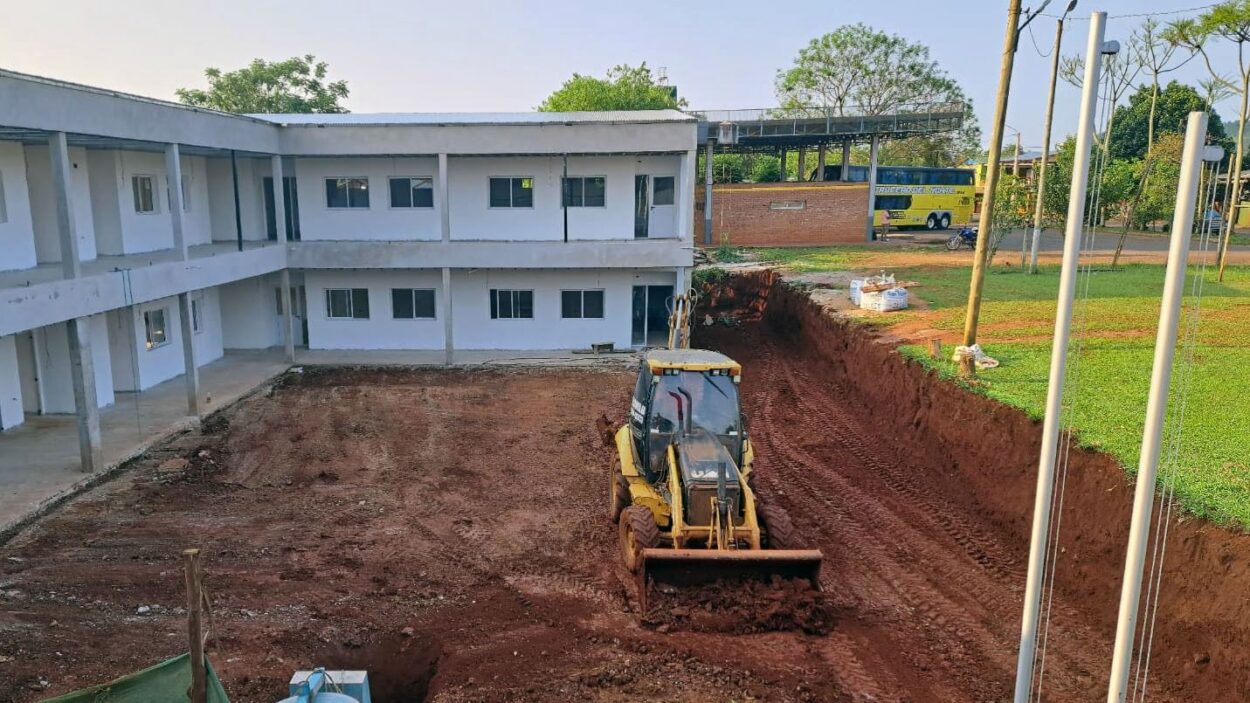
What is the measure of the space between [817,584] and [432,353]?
16.6m

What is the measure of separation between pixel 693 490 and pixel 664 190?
15486 mm

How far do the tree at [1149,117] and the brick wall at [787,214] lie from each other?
23.2 metres

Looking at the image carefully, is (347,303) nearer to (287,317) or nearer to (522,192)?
(287,317)

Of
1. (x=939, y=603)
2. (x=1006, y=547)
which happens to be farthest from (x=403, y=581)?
(x=1006, y=547)

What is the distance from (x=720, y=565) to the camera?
948cm

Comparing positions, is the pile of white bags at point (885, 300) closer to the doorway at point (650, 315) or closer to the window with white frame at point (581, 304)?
the doorway at point (650, 315)

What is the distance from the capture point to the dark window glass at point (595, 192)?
77.9 feet

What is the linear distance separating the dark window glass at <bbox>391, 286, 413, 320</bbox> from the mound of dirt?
54.9 feet

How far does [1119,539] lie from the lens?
10.0 metres

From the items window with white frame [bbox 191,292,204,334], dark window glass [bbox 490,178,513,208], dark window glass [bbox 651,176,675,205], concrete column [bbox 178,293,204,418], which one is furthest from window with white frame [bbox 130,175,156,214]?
dark window glass [bbox 651,176,675,205]

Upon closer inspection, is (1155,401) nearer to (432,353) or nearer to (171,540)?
(171,540)

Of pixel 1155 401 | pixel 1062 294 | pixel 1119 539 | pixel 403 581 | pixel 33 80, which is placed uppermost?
pixel 33 80

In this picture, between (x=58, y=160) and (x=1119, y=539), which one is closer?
(x=1119, y=539)

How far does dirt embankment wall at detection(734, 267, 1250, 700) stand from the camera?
8.16 meters
